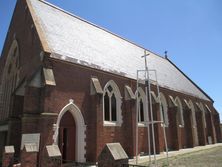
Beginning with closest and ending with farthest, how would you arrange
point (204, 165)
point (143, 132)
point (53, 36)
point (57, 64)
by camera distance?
A: point (204, 165) → point (57, 64) → point (53, 36) → point (143, 132)

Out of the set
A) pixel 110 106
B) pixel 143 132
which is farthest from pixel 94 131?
pixel 143 132

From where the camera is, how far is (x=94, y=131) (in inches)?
569

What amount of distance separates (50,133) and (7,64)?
11.7 meters

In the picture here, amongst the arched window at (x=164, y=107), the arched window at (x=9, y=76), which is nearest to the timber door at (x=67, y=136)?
the arched window at (x=9, y=76)

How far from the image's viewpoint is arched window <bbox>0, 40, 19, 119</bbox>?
63.0 feet

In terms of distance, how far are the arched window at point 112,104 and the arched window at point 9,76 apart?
7.67m

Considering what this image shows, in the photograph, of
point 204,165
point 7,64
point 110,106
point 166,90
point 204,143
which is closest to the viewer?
point 204,165

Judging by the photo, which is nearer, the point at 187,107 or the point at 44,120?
the point at 44,120

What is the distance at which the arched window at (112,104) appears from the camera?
55.0 ft

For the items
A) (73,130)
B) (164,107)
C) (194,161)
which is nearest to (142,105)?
(164,107)

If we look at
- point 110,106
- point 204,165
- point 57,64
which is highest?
point 57,64

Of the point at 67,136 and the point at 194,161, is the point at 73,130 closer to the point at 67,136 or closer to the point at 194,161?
the point at 67,136

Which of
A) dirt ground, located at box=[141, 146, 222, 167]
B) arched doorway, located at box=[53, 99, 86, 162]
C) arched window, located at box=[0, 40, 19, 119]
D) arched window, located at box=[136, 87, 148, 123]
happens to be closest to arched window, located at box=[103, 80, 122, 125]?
arched doorway, located at box=[53, 99, 86, 162]

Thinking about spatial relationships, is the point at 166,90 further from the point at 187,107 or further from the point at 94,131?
the point at 94,131
